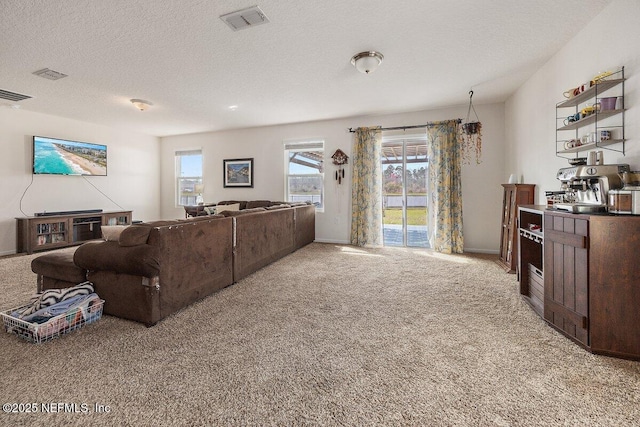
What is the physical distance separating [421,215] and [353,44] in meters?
3.42

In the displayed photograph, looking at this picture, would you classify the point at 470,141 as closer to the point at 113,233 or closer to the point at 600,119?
the point at 600,119

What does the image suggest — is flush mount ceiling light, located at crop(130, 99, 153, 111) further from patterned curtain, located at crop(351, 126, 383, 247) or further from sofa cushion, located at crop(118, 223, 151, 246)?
patterned curtain, located at crop(351, 126, 383, 247)

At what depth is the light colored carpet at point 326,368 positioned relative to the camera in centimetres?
130

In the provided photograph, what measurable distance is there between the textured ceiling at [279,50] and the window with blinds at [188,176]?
241cm

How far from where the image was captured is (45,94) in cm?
416

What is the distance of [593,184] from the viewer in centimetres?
205

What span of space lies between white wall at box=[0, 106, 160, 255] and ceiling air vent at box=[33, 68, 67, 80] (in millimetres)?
2220

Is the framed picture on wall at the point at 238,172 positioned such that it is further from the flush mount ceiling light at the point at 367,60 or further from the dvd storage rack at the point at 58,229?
the flush mount ceiling light at the point at 367,60

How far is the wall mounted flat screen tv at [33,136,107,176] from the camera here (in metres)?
5.09

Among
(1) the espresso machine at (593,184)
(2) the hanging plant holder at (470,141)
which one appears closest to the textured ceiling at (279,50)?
(2) the hanging plant holder at (470,141)

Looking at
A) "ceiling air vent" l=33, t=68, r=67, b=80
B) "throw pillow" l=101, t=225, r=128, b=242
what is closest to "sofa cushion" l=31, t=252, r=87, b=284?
"throw pillow" l=101, t=225, r=128, b=242

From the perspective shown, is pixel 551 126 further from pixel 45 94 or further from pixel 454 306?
pixel 45 94

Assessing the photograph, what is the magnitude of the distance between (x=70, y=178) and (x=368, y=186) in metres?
6.03

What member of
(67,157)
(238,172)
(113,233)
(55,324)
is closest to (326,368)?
(55,324)
